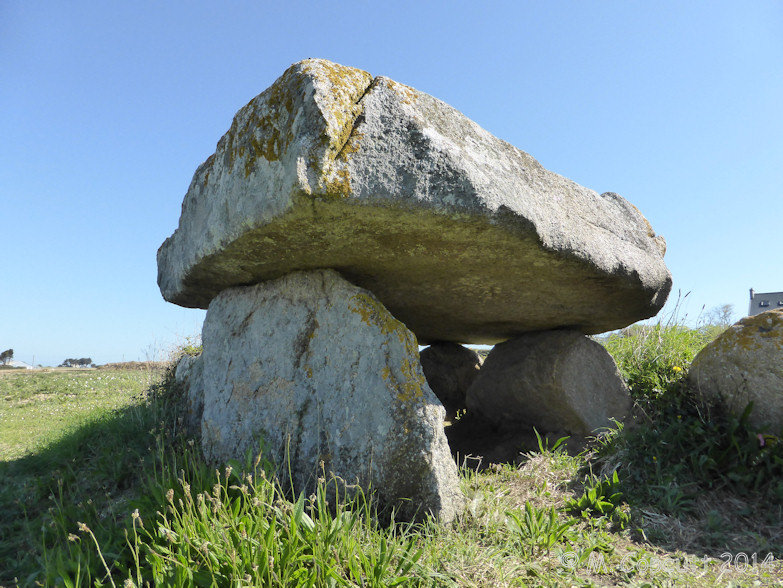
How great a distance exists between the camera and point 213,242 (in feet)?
12.5

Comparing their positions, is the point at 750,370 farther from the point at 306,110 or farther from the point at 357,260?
the point at 306,110

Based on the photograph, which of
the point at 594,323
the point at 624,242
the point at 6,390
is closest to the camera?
the point at 624,242

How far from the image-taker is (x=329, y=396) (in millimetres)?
3693

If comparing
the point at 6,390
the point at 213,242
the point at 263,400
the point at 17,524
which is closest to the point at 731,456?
the point at 263,400

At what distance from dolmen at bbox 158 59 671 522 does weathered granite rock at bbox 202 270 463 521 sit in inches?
0.5

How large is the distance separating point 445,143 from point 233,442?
268 centimetres

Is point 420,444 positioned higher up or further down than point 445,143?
further down

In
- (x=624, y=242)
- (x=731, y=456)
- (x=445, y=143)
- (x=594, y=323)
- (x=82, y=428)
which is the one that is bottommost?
(x=731, y=456)

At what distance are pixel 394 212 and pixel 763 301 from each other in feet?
129

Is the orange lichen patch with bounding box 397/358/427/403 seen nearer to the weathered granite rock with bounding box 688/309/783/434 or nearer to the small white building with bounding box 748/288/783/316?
the weathered granite rock with bounding box 688/309/783/434

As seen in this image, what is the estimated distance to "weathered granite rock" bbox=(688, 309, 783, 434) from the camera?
4430 mm

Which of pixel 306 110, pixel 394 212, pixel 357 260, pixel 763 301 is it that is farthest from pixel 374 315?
pixel 763 301

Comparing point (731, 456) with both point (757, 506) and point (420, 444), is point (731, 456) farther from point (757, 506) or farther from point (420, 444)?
point (420, 444)

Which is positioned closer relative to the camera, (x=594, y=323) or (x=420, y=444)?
(x=420, y=444)
